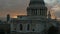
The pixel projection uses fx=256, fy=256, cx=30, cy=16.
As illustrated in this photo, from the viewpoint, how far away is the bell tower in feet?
224

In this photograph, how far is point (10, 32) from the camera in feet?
192

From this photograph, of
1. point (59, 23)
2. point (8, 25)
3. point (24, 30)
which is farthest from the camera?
point (59, 23)

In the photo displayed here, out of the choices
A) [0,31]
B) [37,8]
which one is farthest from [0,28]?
[37,8]

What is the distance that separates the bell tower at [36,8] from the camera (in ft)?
224

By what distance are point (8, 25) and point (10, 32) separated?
3.87 meters

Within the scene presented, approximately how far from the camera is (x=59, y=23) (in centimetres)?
6669

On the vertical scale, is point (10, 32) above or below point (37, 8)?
below

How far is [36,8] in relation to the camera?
68375 mm

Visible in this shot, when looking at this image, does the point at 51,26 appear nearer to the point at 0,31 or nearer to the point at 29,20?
the point at 29,20

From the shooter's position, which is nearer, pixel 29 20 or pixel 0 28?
pixel 29 20

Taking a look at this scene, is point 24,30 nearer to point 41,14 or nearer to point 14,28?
point 14,28

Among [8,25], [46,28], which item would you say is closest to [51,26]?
[46,28]

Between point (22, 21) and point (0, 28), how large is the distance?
9686 millimetres

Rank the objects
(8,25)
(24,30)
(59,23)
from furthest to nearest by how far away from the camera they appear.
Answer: (59,23)
(8,25)
(24,30)
